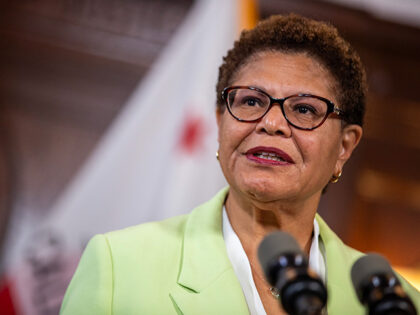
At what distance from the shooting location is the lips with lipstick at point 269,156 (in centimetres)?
151

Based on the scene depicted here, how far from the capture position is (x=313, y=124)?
159cm

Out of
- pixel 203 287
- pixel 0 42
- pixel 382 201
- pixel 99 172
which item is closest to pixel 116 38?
pixel 0 42

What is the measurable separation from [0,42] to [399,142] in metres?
2.82

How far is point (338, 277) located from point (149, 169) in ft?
5.05

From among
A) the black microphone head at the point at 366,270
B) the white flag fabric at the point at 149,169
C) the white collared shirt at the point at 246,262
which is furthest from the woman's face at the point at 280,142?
the white flag fabric at the point at 149,169

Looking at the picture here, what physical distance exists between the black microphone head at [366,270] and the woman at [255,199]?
42 cm

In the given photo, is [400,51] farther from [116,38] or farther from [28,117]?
[28,117]

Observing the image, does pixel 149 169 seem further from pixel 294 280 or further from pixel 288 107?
pixel 294 280

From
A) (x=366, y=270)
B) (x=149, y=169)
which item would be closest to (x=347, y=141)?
(x=366, y=270)

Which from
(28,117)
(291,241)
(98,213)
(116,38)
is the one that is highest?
(116,38)

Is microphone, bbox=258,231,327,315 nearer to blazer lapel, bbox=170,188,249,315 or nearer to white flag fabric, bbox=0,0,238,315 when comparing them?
blazer lapel, bbox=170,188,249,315

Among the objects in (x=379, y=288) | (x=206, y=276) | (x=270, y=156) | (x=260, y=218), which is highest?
(x=270, y=156)

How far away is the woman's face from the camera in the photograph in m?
1.52

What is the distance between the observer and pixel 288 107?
1.57m
